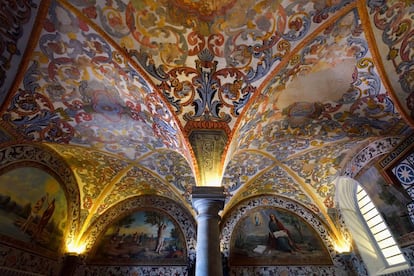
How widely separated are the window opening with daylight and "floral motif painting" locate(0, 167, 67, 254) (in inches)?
325

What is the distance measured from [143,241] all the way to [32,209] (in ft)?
9.90

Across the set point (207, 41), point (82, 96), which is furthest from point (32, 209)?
point (207, 41)

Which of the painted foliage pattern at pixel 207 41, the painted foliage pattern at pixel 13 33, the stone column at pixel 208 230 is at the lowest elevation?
the stone column at pixel 208 230

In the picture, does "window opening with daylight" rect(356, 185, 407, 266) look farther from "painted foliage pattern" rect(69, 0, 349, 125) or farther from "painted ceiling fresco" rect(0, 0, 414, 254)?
"painted foliage pattern" rect(69, 0, 349, 125)

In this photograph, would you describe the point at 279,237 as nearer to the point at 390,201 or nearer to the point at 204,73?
the point at 390,201

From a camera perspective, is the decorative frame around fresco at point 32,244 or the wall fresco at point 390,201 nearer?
the decorative frame around fresco at point 32,244

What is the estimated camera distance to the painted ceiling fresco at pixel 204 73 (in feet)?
12.5

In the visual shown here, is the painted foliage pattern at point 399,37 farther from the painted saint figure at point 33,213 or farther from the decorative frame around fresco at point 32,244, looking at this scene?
the painted saint figure at point 33,213

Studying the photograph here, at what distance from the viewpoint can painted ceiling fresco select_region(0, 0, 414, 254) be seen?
12.5 feet

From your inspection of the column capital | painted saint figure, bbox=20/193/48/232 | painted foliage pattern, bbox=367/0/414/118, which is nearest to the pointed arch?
painted foliage pattern, bbox=367/0/414/118

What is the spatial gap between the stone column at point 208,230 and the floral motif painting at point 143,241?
14.6ft

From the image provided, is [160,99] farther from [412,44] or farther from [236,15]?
[412,44]

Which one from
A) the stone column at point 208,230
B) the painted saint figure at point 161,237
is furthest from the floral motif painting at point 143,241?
the stone column at point 208,230

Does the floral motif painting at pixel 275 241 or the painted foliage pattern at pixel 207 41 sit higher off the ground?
the painted foliage pattern at pixel 207 41
